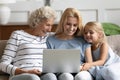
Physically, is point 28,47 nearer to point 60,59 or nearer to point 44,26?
point 44,26

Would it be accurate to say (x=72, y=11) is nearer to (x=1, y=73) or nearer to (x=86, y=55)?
(x=86, y=55)

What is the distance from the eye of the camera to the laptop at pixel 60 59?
2107 millimetres

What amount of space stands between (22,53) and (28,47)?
0.21ft

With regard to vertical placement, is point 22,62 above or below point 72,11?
below

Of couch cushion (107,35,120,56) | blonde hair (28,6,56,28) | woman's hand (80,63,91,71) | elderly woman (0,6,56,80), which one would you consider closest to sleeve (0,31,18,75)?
elderly woman (0,6,56,80)

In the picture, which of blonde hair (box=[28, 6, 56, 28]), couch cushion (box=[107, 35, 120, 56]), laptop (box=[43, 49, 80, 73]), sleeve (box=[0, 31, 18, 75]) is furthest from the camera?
couch cushion (box=[107, 35, 120, 56])

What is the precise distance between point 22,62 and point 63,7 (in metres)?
1.78

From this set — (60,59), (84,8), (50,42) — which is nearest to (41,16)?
(50,42)

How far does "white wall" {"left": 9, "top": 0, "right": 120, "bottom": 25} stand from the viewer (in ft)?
13.1

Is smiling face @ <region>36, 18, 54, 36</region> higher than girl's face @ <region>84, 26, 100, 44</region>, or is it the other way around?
smiling face @ <region>36, 18, 54, 36</region>

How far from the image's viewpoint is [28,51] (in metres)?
2.41

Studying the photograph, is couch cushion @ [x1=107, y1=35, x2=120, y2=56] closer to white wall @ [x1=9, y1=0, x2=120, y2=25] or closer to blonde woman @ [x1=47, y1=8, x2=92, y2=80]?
blonde woman @ [x1=47, y1=8, x2=92, y2=80]

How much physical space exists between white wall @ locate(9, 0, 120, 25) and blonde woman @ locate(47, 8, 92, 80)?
4.89 ft

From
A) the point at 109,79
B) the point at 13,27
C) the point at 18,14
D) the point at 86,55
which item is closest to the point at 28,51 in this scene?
the point at 86,55
